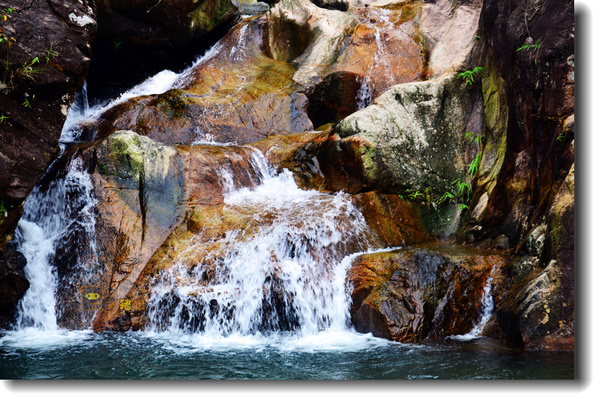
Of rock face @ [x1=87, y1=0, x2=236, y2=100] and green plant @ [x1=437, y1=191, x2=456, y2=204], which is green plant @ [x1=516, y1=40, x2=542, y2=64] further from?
rock face @ [x1=87, y1=0, x2=236, y2=100]

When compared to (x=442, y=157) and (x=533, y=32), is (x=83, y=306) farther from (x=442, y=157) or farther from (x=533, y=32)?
(x=533, y=32)

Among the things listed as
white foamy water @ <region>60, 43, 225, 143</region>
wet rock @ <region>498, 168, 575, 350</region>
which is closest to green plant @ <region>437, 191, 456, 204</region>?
wet rock @ <region>498, 168, 575, 350</region>

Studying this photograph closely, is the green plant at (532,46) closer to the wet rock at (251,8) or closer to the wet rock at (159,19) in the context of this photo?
the wet rock at (159,19)

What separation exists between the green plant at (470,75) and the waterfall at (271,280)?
103 inches

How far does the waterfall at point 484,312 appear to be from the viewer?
4508 millimetres

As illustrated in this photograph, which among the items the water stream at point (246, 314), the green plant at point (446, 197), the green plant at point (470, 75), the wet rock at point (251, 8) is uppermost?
the wet rock at point (251, 8)

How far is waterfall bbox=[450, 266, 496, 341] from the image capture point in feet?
14.8

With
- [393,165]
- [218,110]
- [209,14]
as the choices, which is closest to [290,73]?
[218,110]

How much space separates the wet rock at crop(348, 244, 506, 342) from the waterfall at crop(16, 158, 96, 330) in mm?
3022

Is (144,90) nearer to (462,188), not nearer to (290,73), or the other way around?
(290,73)

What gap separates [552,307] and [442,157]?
10.4 feet

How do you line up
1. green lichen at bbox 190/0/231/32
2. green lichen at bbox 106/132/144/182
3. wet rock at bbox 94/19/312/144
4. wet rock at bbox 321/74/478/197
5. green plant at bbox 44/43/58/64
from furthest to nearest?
1. green lichen at bbox 190/0/231/32
2. wet rock at bbox 94/19/312/144
3. wet rock at bbox 321/74/478/197
4. green lichen at bbox 106/132/144/182
5. green plant at bbox 44/43/58/64

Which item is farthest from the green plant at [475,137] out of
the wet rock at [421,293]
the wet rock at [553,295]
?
the wet rock at [553,295]

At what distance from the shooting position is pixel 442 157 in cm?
663
